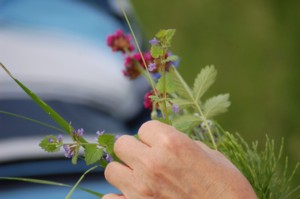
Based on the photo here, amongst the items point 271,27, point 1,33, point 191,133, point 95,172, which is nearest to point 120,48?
point 191,133

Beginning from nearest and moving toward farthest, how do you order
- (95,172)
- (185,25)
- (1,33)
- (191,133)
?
1. (191,133)
2. (95,172)
3. (1,33)
4. (185,25)

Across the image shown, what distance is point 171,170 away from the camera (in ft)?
2.03

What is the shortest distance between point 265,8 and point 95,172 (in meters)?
1.88

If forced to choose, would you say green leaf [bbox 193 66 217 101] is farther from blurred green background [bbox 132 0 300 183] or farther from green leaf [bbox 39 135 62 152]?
blurred green background [bbox 132 0 300 183]

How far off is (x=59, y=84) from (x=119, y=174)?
71cm

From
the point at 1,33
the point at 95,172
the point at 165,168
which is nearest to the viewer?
the point at 165,168

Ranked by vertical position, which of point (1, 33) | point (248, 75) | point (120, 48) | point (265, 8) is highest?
point (265, 8)

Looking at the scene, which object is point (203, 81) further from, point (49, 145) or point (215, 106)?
point (49, 145)

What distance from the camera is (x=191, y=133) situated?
2.52 feet

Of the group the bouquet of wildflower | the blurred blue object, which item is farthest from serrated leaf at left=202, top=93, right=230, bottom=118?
the blurred blue object

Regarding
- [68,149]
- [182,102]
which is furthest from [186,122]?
[68,149]

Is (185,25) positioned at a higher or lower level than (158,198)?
higher

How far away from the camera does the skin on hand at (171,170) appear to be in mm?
614

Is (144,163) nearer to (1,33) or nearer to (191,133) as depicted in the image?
(191,133)
